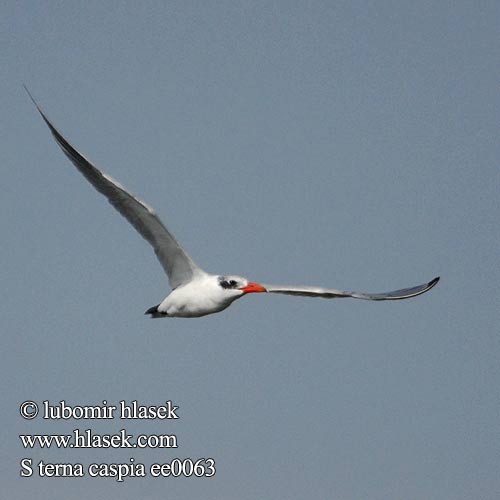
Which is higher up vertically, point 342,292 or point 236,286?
point 342,292

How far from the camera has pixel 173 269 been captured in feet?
73.4

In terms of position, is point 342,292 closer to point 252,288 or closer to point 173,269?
point 252,288

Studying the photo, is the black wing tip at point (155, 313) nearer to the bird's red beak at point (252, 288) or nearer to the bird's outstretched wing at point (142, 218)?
the bird's outstretched wing at point (142, 218)

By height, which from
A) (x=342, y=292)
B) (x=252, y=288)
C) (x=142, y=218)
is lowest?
(x=252, y=288)

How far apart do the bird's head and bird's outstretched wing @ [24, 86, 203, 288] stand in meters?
0.75

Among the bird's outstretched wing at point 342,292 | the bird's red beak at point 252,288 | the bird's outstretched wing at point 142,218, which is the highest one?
the bird's outstretched wing at point 142,218

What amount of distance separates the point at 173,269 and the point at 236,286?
1.54 meters

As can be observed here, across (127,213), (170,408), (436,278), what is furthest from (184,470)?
(436,278)

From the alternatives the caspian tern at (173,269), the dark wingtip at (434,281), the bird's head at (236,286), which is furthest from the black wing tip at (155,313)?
the dark wingtip at (434,281)

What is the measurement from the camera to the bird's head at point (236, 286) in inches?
843

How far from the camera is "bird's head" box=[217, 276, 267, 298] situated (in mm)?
21422

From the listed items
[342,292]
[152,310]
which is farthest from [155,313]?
[342,292]

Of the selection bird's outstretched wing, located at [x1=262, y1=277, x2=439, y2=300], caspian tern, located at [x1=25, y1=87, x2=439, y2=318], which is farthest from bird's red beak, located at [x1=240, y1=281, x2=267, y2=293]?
bird's outstretched wing, located at [x1=262, y1=277, x2=439, y2=300]

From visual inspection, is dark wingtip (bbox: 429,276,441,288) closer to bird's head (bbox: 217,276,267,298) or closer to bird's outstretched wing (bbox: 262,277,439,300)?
bird's outstretched wing (bbox: 262,277,439,300)
